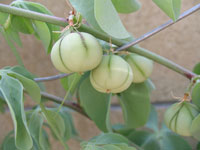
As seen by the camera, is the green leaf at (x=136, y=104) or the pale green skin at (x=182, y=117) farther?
the green leaf at (x=136, y=104)

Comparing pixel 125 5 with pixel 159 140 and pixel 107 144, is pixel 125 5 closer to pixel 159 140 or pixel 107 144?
pixel 107 144

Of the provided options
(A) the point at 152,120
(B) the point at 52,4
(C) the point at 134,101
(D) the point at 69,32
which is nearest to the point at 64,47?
(D) the point at 69,32

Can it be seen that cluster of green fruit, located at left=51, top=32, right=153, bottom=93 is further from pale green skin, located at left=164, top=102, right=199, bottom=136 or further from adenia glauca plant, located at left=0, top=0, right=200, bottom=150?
pale green skin, located at left=164, top=102, right=199, bottom=136

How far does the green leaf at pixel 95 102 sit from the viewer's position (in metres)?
0.65

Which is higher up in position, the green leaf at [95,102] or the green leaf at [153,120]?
the green leaf at [95,102]

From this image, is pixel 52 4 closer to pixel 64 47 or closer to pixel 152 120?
pixel 152 120

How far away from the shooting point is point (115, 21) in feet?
1.33

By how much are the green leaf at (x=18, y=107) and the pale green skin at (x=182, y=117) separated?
0.96 feet

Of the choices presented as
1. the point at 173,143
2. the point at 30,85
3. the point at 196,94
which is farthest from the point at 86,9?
the point at 173,143

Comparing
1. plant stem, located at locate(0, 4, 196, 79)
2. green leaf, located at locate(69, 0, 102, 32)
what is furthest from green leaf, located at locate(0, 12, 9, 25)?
green leaf, located at locate(69, 0, 102, 32)

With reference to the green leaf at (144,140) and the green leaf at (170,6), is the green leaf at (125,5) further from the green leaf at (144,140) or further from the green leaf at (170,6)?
the green leaf at (144,140)

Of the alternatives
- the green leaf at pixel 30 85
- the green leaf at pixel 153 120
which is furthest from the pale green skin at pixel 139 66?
the green leaf at pixel 153 120

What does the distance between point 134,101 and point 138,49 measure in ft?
0.59

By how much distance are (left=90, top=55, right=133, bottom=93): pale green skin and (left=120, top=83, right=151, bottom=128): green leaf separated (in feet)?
0.57
